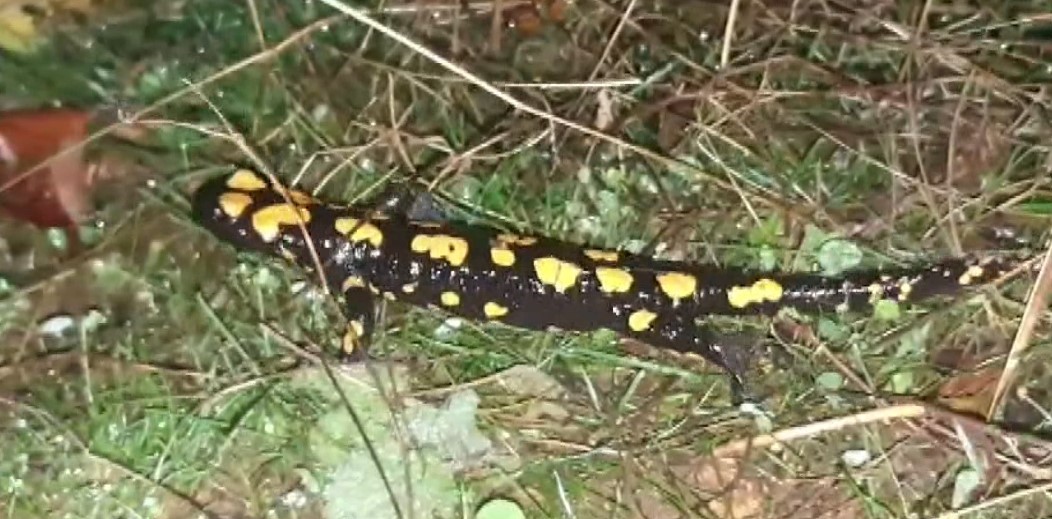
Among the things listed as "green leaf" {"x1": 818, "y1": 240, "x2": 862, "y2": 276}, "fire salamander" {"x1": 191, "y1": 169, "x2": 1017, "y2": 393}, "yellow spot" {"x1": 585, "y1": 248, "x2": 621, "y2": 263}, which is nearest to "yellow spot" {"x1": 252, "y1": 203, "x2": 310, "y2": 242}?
"fire salamander" {"x1": 191, "y1": 169, "x2": 1017, "y2": 393}

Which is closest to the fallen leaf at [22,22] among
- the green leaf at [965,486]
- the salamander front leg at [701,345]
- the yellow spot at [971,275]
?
the salamander front leg at [701,345]

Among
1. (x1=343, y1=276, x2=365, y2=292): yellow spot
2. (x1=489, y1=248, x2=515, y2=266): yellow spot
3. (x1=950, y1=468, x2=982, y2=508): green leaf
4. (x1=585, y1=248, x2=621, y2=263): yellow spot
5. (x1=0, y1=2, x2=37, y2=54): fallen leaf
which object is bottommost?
(x1=950, y1=468, x2=982, y2=508): green leaf

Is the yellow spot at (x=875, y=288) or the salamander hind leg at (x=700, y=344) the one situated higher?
the yellow spot at (x=875, y=288)

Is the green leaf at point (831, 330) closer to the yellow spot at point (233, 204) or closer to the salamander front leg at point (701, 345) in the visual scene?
the salamander front leg at point (701, 345)

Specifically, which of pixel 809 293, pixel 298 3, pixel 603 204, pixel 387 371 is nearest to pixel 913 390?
pixel 809 293

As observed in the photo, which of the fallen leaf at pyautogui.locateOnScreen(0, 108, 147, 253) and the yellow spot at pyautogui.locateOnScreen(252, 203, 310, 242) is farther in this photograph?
the fallen leaf at pyautogui.locateOnScreen(0, 108, 147, 253)

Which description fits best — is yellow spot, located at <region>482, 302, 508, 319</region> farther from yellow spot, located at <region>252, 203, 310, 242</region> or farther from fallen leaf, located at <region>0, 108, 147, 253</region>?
fallen leaf, located at <region>0, 108, 147, 253</region>

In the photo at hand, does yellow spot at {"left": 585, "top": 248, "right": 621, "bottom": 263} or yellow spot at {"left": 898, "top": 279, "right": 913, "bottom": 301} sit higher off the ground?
yellow spot at {"left": 585, "top": 248, "right": 621, "bottom": 263}

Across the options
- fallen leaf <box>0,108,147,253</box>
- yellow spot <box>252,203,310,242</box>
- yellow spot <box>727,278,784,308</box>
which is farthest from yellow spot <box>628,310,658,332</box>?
fallen leaf <box>0,108,147,253</box>
